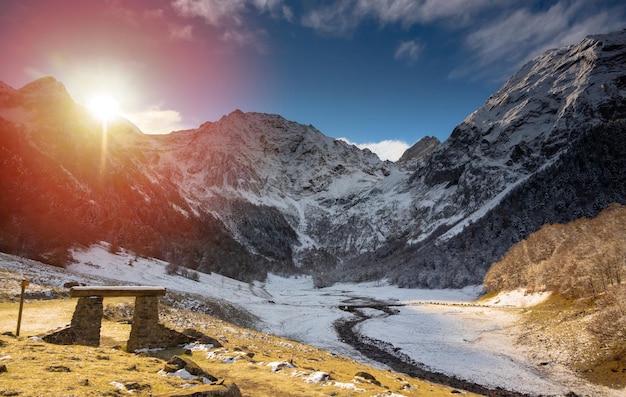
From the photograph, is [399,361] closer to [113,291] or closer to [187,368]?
[113,291]

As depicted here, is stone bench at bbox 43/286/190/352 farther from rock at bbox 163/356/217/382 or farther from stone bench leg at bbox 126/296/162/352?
rock at bbox 163/356/217/382

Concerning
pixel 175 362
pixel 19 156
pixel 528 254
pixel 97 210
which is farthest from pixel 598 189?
pixel 19 156

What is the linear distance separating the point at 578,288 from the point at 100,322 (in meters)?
70.9

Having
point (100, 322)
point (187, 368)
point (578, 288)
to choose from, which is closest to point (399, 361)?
point (100, 322)

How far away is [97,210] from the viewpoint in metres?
167

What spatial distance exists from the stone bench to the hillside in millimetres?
36466

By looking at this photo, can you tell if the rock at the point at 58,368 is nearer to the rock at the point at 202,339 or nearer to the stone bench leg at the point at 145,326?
the stone bench leg at the point at 145,326

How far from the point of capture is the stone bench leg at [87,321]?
64.5 ft

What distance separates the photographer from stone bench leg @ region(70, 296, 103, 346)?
19.7 metres

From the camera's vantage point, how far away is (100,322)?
20359mm

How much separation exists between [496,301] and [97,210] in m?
159

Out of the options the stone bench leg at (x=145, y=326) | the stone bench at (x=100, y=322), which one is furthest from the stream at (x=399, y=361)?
the stone bench at (x=100, y=322)

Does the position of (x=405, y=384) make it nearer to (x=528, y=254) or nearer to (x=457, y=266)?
(x=528, y=254)

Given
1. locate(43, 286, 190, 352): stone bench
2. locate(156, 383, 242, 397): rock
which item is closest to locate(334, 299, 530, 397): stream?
locate(43, 286, 190, 352): stone bench
